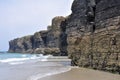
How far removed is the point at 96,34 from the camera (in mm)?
23391

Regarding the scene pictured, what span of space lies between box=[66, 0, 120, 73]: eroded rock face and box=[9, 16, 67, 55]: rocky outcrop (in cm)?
5588

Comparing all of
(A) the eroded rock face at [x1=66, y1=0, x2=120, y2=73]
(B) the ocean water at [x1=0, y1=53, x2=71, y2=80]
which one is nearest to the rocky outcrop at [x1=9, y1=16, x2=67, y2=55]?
(B) the ocean water at [x1=0, y1=53, x2=71, y2=80]

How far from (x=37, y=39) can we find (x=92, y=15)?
331 ft

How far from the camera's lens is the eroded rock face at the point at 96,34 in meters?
20.1

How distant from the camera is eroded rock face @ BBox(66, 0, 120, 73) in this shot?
66.1 feet

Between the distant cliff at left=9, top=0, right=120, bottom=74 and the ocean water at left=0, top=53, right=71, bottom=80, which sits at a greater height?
the distant cliff at left=9, top=0, right=120, bottom=74

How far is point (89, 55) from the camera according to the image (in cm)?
2462

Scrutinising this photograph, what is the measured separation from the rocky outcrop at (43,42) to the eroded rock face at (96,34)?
2200 inches

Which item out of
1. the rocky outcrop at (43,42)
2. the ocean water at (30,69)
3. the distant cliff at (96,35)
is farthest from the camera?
the rocky outcrop at (43,42)

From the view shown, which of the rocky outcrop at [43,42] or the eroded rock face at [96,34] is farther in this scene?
the rocky outcrop at [43,42]

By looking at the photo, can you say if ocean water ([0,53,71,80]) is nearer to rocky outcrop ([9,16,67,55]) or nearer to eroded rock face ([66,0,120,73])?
eroded rock face ([66,0,120,73])

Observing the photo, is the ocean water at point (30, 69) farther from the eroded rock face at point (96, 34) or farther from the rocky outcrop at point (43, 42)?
the rocky outcrop at point (43, 42)

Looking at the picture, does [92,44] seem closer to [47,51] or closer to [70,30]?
→ [70,30]

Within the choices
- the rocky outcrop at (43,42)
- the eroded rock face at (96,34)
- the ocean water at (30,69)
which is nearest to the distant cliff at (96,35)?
the eroded rock face at (96,34)
